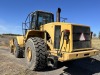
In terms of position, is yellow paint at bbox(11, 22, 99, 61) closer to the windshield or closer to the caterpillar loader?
the caterpillar loader

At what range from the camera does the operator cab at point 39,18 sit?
954 cm

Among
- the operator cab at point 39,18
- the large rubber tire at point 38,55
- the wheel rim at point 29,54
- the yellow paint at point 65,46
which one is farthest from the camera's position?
the operator cab at point 39,18

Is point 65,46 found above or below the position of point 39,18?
below

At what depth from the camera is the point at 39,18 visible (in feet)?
31.7

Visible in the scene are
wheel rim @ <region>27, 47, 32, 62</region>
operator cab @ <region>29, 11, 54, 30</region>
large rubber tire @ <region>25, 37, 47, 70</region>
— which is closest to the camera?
large rubber tire @ <region>25, 37, 47, 70</region>

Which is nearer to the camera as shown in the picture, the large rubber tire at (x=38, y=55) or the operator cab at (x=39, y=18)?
the large rubber tire at (x=38, y=55)

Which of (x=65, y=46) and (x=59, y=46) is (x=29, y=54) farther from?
(x=65, y=46)

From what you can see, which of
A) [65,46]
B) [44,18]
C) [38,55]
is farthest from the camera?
[44,18]

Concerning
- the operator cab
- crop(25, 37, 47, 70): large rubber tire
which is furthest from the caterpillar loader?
the operator cab

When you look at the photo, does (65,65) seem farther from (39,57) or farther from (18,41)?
(18,41)

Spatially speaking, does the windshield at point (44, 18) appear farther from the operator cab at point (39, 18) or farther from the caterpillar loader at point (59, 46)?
the caterpillar loader at point (59, 46)

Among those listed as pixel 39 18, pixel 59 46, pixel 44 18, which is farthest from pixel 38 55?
pixel 44 18

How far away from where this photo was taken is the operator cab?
31.3ft

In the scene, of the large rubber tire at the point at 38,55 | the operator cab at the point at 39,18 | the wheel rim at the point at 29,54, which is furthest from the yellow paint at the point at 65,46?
the wheel rim at the point at 29,54
